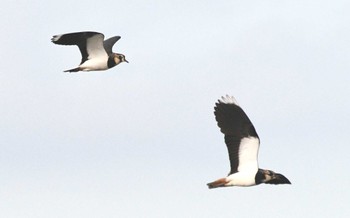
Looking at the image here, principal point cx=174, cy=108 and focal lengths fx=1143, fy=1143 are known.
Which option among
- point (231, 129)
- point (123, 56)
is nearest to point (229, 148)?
point (231, 129)

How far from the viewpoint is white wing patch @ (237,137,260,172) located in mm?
33469

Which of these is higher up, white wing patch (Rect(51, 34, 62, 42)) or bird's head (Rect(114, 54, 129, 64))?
white wing patch (Rect(51, 34, 62, 42))

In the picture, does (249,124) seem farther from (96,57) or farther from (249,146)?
(96,57)

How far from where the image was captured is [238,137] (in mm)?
33562

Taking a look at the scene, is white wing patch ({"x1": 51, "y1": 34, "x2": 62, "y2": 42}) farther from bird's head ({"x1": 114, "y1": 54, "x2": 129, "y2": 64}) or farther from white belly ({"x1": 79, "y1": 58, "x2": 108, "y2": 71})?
bird's head ({"x1": 114, "y1": 54, "x2": 129, "y2": 64})

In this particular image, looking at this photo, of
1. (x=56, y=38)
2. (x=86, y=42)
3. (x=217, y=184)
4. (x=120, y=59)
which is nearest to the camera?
(x=217, y=184)

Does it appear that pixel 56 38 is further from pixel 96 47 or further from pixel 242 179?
pixel 242 179

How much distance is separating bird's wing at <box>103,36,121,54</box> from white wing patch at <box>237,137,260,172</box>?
373 inches

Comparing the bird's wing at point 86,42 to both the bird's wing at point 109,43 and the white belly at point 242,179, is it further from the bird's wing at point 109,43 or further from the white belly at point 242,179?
the white belly at point 242,179

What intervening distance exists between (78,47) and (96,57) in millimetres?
731

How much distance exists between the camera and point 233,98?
33875mm

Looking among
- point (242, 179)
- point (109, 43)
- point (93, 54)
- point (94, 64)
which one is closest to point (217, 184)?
point (242, 179)

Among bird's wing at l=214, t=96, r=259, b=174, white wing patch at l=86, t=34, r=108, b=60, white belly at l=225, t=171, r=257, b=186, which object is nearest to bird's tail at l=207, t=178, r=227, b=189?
white belly at l=225, t=171, r=257, b=186

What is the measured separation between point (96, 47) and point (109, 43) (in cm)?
254
